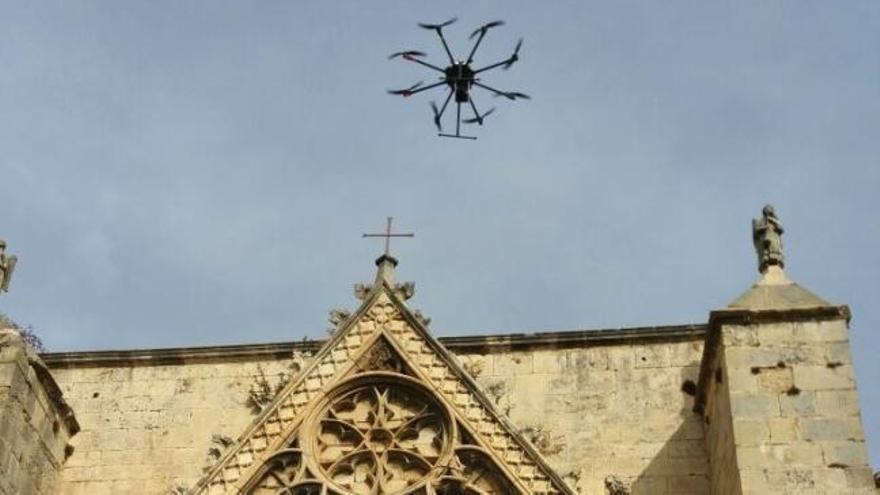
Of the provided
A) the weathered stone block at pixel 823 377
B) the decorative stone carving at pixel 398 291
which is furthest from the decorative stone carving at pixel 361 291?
the weathered stone block at pixel 823 377

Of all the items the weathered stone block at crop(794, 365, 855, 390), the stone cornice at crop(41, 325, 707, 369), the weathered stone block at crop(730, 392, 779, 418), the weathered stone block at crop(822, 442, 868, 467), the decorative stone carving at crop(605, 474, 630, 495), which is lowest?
the weathered stone block at crop(822, 442, 868, 467)

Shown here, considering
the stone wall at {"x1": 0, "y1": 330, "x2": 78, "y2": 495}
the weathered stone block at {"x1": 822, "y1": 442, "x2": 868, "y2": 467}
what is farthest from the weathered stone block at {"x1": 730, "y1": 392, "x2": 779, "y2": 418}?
the stone wall at {"x1": 0, "y1": 330, "x2": 78, "y2": 495}

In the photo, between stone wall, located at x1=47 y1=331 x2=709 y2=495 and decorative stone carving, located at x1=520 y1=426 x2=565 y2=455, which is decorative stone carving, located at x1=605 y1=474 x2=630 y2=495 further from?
decorative stone carving, located at x1=520 y1=426 x2=565 y2=455

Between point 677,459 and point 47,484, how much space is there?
6.60 m

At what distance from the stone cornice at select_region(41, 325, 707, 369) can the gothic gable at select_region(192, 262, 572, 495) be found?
0.78 m

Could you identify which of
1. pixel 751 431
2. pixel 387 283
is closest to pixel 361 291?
pixel 387 283

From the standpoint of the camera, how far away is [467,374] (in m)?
16.5

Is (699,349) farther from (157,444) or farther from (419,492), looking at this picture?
(157,444)

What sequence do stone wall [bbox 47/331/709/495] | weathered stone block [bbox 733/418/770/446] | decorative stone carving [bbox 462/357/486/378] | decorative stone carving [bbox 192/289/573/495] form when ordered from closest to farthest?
1. weathered stone block [bbox 733/418/770/446]
2. decorative stone carving [bbox 192/289/573/495]
3. stone wall [bbox 47/331/709/495]
4. decorative stone carving [bbox 462/357/486/378]

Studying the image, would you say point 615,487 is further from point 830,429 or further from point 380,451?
point 830,429

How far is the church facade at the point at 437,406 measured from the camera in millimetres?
15070

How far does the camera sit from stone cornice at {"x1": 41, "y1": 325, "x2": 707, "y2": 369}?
17234mm

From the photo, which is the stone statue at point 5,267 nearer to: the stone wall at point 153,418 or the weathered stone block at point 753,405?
the stone wall at point 153,418

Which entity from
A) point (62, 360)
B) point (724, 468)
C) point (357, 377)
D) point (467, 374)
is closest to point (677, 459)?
point (724, 468)
